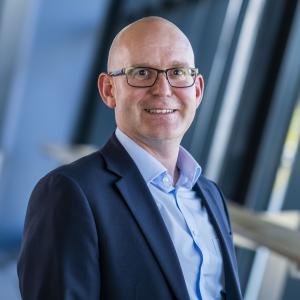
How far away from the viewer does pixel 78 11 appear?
525 centimetres

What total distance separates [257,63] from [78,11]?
2865mm

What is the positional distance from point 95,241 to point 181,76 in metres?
0.51

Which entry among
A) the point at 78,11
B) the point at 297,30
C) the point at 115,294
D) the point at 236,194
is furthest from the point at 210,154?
the point at 78,11

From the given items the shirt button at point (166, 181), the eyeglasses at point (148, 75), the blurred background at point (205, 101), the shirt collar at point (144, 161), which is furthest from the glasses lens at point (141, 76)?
the blurred background at point (205, 101)

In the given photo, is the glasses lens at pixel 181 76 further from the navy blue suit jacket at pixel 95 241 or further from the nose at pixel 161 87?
the navy blue suit jacket at pixel 95 241

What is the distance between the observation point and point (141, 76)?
1297 mm

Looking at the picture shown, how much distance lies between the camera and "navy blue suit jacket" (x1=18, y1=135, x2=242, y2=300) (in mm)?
1056

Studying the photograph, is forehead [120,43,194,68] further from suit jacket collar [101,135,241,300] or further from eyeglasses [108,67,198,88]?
suit jacket collar [101,135,241,300]

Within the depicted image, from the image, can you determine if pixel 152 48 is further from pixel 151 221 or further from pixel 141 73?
pixel 151 221

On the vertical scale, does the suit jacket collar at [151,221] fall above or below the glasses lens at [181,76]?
below

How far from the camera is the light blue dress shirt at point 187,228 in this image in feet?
4.17

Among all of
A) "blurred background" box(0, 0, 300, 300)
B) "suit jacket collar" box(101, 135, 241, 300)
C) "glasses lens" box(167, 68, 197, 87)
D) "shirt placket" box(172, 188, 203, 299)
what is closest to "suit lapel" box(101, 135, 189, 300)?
"suit jacket collar" box(101, 135, 241, 300)

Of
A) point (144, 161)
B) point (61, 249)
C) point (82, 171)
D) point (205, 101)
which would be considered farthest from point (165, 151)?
point (205, 101)

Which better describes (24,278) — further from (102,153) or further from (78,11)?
(78,11)
